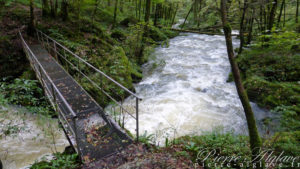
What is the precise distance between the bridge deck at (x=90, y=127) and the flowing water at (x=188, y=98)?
138 cm

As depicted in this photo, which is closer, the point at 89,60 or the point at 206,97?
the point at 89,60

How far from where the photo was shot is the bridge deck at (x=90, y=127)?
3721 mm

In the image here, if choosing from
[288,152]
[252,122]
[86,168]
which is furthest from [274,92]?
[86,168]

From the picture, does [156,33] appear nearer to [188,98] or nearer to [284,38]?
[188,98]

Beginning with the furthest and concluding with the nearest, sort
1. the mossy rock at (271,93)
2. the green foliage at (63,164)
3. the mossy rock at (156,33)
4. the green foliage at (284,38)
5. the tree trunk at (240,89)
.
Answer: the mossy rock at (156,33) → the mossy rock at (271,93) → the green foliage at (284,38) → the green foliage at (63,164) → the tree trunk at (240,89)

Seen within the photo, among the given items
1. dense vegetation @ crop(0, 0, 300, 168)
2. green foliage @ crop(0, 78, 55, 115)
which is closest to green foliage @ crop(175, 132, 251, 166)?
dense vegetation @ crop(0, 0, 300, 168)

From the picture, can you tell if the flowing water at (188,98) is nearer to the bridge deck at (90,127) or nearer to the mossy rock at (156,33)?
the bridge deck at (90,127)

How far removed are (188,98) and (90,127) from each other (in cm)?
561

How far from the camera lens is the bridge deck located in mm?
3721

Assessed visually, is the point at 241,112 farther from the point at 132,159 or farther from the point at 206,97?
the point at 132,159

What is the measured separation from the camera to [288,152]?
162 inches

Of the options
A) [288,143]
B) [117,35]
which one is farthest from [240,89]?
[117,35]

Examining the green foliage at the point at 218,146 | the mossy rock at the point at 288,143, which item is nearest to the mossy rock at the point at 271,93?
the mossy rock at the point at 288,143

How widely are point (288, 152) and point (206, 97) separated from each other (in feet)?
15.9
